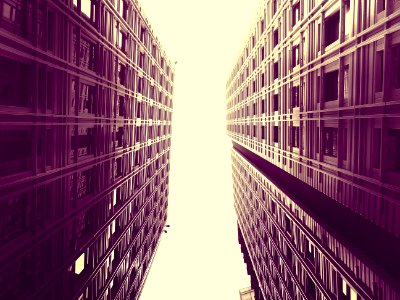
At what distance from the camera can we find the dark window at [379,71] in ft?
43.3

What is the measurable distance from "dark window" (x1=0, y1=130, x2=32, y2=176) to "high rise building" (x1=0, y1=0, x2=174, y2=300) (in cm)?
5

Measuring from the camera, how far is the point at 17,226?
14.2 metres

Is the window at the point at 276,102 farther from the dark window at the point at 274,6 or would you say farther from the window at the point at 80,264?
the window at the point at 80,264

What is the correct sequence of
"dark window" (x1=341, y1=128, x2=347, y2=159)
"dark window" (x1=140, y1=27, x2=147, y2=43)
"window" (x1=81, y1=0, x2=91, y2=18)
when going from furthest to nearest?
"dark window" (x1=140, y1=27, x2=147, y2=43) → "window" (x1=81, y1=0, x2=91, y2=18) → "dark window" (x1=341, y1=128, x2=347, y2=159)

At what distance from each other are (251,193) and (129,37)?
30055mm

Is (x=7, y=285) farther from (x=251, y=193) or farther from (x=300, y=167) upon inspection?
(x=251, y=193)

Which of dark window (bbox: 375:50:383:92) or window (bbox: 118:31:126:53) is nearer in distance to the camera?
dark window (bbox: 375:50:383:92)

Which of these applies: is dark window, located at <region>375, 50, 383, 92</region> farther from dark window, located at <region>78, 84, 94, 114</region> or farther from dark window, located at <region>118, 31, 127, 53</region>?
dark window, located at <region>118, 31, 127, 53</region>

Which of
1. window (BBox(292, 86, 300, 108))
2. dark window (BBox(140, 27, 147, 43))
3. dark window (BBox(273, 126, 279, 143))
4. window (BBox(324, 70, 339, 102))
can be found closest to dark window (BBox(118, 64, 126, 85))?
dark window (BBox(140, 27, 147, 43))

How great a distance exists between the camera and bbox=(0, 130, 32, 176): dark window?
43.6 feet

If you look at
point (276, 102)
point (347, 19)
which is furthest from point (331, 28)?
point (276, 102)

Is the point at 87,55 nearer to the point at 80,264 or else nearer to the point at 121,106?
the point at 121,106

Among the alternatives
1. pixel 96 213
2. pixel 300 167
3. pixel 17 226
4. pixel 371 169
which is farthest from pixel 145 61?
pixel 371 169

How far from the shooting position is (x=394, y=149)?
12.8 metres
